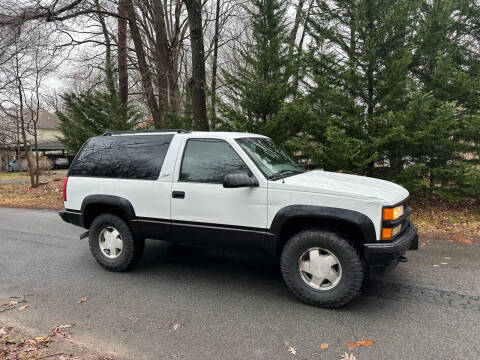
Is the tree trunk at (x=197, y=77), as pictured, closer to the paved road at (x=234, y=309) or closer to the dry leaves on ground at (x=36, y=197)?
the dry leaves on ground at (x=36, y=197)

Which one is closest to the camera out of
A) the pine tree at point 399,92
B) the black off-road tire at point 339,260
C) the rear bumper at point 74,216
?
the black off-road tire at point 339,260

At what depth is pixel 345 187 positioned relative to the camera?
362 cm

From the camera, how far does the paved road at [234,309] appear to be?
291 cm

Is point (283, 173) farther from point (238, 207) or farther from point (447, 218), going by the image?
point (447, 218)

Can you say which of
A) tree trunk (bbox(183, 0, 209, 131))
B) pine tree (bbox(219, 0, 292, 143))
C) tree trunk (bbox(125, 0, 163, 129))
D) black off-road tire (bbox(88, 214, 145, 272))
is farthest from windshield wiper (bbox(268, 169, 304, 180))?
tree trunk (bbox(125, 0, 163, 129))

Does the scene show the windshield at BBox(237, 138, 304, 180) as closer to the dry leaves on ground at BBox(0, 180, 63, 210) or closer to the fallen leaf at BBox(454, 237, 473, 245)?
the fallen leaf at BBox(454, 237, 473, 245)

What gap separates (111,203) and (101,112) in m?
9.80

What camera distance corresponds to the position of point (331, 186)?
11.9 feet

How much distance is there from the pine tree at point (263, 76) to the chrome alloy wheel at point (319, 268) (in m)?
5.45

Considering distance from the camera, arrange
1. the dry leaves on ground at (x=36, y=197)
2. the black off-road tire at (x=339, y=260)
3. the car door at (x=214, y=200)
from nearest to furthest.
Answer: the black off-road tire at (x=339, y=260)
the car door at (x=214, y=200)
the dry leaves on ground at (x=36, y=197)

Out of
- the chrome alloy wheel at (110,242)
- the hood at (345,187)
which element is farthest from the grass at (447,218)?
the chrome alloy wheel at (110,242)

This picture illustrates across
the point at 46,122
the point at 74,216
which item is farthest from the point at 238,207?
the point at 46,122

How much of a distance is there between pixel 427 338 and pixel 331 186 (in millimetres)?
1625

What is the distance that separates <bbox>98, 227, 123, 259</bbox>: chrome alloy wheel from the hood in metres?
2.42
